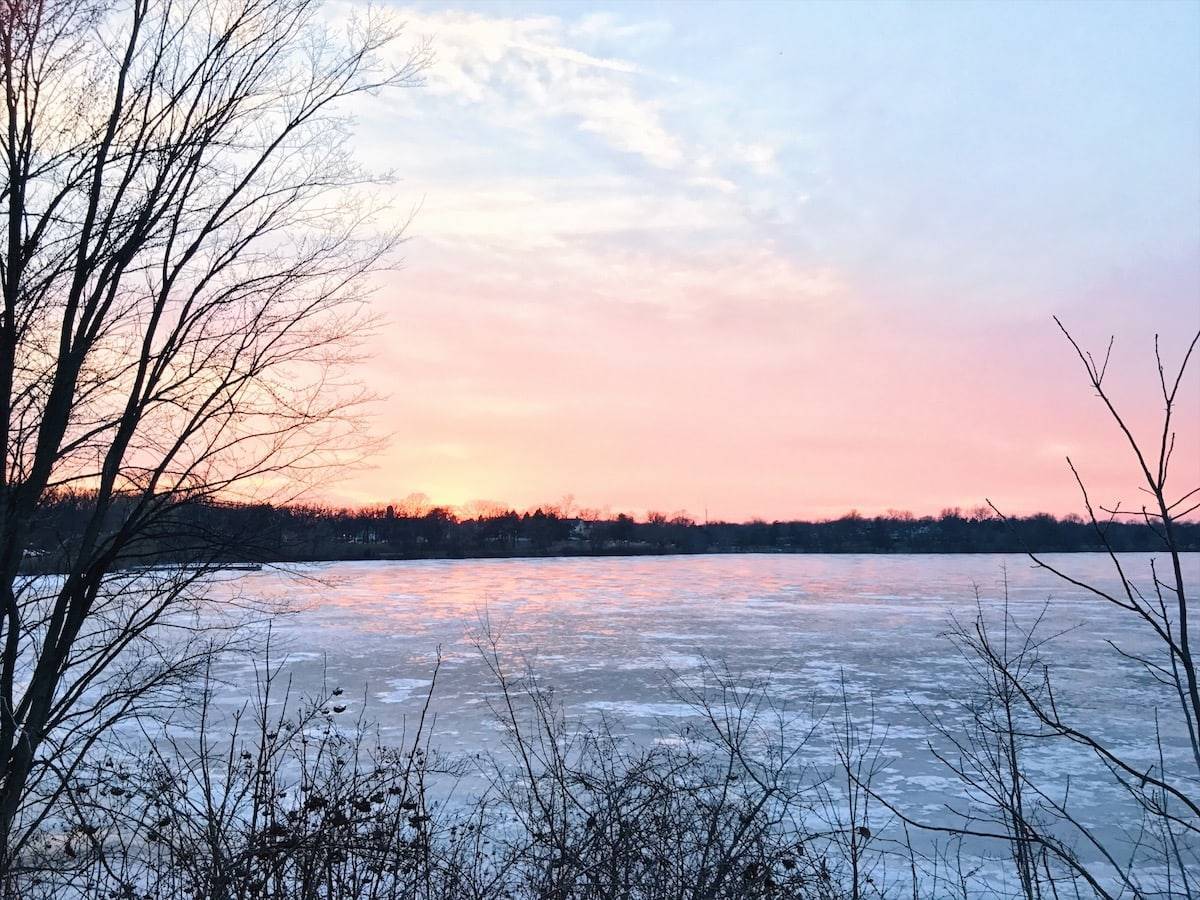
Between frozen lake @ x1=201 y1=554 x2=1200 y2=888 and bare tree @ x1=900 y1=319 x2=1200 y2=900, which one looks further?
frozen lake @ x1=201 y1=554 x2=1200 y2=888

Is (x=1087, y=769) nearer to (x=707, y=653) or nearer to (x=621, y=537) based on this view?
(x=707, y=653)

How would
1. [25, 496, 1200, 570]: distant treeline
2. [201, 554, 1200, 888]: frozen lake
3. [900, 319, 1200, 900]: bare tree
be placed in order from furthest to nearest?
[25, 496, 1200, 570]: distant treeline, [201, 554, 1200, 888]: frozen lake, [900, 319, 1200, 900]: bare tree

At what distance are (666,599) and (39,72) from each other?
24.0m

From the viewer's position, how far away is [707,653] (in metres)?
14.1

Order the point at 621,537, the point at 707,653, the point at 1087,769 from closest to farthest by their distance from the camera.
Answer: the point at 1087,769, the point at 707,653, the point at 621,537

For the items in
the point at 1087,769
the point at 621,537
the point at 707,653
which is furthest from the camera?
the point at 621,537

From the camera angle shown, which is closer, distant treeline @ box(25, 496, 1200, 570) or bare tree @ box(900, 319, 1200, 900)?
bare tree @ box(900, 319, 1200, 900)

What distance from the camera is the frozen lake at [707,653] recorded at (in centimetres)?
866

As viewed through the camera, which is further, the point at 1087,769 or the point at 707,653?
the point at 707,653

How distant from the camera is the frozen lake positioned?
8664 millimetres

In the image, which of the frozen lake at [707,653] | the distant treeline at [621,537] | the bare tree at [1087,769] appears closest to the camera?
the bare tree at [1087,769]

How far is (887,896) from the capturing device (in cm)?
485

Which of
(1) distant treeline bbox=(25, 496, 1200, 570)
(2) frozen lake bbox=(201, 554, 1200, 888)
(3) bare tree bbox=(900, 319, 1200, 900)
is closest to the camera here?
(3) bare tree bbox=(900, 319, 1200, 900)

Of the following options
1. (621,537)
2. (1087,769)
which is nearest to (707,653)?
(1087,769)
